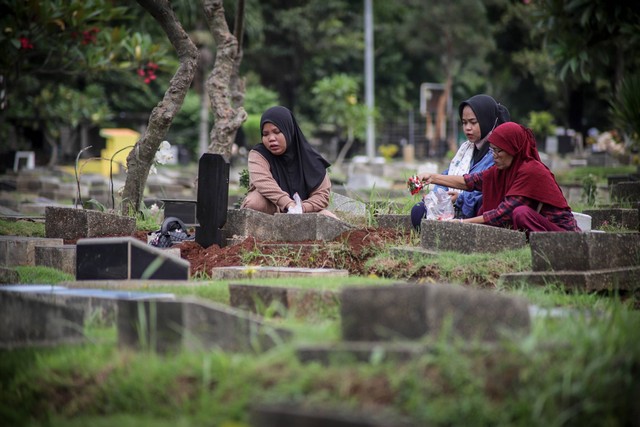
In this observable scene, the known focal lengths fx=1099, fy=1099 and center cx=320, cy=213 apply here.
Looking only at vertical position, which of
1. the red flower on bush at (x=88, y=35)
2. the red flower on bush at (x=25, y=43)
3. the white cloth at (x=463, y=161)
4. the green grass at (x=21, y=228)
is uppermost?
the red flower on bush at (x=88, y=35)

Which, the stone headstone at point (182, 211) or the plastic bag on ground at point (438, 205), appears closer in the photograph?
the plastic bag on ground at point (438, 205)

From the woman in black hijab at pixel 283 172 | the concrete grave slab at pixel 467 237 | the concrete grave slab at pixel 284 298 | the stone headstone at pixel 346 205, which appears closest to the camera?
the concrete grave slab at pixel 284 298

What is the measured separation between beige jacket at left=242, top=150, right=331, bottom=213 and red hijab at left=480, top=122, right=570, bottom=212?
2238mm

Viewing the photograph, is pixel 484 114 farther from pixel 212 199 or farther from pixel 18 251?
pixel 18 251

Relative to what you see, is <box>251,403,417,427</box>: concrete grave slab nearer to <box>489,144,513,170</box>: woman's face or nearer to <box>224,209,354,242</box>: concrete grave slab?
<box>489,144,513,170</box>: woman's face

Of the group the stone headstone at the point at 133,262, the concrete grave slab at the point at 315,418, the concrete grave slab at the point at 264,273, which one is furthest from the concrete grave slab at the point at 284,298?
the concrete grave slab at the point at 315,418

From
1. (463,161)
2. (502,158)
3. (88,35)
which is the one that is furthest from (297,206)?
(88,35)

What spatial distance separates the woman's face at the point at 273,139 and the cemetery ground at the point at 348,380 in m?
4.78

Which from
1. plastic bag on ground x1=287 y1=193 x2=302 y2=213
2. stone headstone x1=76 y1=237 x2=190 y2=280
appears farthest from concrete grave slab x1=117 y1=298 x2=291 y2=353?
plastic bag on ground x1=287 y1=193 x2=302 y2=213

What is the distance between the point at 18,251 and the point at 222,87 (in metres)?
3.90

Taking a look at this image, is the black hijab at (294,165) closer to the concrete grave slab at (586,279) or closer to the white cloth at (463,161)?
the white cloth at (463,161)

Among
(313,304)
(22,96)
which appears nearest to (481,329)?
(313,304)

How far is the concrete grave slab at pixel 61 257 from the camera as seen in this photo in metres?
8.67

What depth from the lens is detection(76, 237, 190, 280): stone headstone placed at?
679 cm
